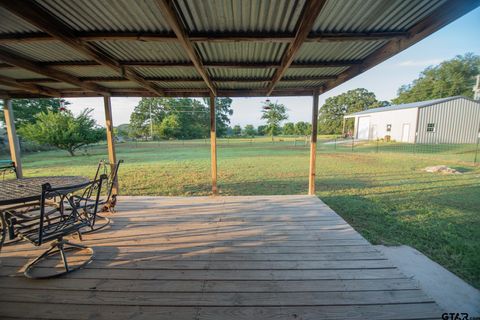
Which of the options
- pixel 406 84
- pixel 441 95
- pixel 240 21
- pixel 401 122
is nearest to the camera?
pixel 240 21

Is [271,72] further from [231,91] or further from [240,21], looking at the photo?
[240,21]

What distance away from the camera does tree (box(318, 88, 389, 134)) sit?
36.9 metres

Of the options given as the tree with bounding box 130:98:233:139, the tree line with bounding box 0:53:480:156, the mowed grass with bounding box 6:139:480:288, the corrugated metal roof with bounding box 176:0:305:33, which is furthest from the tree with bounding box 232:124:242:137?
the corrugated metal roof with bounding box 176:0:305:33

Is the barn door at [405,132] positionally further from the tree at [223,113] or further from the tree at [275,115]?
the tree at [223,113]

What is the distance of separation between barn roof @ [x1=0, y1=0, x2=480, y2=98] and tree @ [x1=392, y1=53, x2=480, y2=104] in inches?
1287

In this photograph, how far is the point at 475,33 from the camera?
159 centimetres

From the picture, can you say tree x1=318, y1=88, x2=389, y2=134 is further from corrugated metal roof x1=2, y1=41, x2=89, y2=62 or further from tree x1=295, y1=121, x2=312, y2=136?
corrugated metal roof x1=2, y1=41, x2=89, y2=62

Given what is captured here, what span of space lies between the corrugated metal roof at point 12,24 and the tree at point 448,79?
35.6 meters

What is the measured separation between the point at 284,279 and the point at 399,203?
4162 mm

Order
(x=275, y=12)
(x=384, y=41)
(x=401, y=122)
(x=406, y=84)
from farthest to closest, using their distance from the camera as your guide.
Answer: (x=406, y=84), (x=401, y=122), (x=384, y=41), (x=275, y=12)

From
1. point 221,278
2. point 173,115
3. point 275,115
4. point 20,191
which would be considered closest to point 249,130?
point 275,115

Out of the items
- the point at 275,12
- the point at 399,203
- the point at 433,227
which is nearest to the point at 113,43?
the point at 275,12

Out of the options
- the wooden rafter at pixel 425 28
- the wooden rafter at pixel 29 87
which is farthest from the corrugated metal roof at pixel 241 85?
Answer: the wooden rafter at pixel 29 87

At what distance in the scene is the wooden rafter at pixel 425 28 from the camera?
60.5 inches
